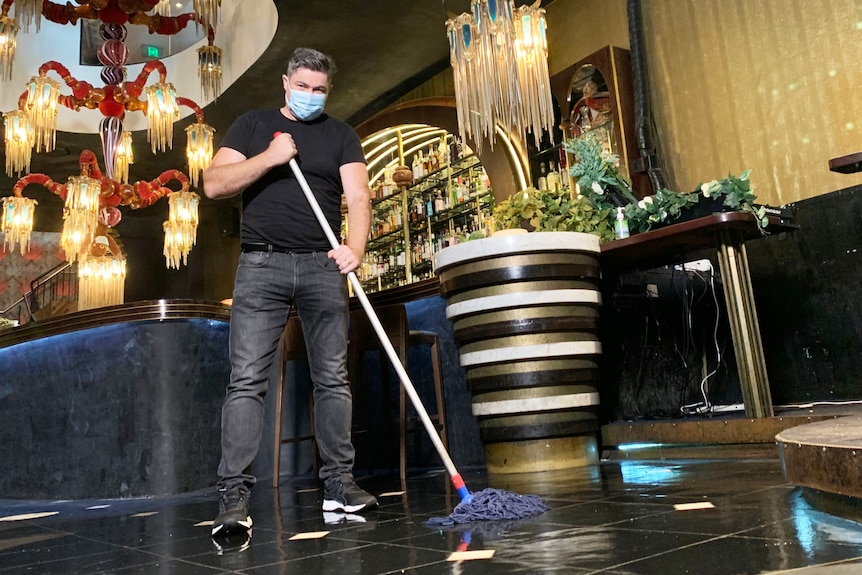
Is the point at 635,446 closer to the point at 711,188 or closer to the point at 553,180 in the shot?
the point at 711,188

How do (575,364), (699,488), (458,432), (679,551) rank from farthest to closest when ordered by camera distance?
1. (458,432)
2. (575,364)
3. (699,488)
4. (679,551)

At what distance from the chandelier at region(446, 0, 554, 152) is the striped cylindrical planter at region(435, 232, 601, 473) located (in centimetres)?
130

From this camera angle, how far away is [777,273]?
4066 mm

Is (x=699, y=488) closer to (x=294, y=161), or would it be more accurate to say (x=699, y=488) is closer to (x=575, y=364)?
(x=575, y=364)

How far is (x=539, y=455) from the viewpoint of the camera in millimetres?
3059

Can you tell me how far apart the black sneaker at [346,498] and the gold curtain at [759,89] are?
122 inches

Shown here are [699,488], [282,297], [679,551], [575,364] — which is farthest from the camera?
[575,364]

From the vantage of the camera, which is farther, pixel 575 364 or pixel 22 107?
pixel 22 107

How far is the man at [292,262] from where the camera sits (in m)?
2.26

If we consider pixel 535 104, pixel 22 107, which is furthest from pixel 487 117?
pixel 22 107

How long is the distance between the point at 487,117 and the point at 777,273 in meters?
1.89

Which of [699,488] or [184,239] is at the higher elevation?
[184,239]

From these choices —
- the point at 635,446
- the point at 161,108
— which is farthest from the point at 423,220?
the point at 635,446

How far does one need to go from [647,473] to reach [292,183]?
1682mm
